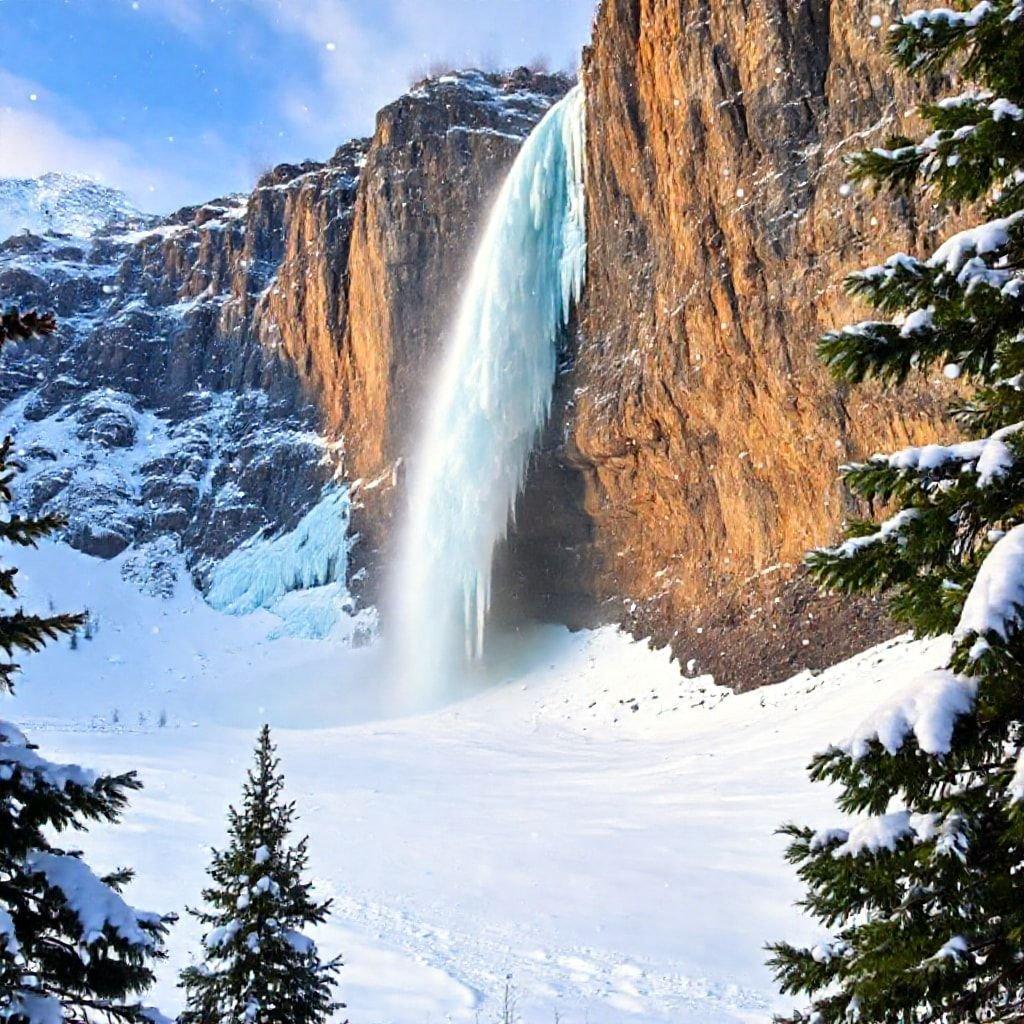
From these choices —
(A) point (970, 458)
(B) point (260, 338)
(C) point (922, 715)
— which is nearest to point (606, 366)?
(A) point (970, 458)

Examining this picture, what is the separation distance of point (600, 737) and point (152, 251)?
6752 centimetres

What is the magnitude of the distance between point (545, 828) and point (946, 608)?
1315 centimetres

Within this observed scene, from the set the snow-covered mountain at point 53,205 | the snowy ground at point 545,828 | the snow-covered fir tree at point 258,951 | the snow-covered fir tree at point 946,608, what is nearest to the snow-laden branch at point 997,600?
the snow-covered fir tree at point 946,608

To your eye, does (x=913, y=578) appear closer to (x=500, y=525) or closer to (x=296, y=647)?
(x=500, y=525)

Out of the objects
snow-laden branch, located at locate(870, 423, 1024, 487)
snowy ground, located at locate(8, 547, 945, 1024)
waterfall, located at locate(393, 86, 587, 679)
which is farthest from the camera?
waterfall, located at locate(393, 86, 587, 679)

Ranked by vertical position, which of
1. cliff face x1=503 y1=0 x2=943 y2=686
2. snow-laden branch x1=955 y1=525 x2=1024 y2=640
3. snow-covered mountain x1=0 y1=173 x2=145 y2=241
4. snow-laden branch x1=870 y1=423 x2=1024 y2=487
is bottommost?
snow-laden branch x1=955 y1=525 x2=1024 y2=640

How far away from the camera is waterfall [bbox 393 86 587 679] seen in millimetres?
37531

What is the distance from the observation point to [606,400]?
115ft

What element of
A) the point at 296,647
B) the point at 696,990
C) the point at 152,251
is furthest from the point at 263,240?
the point at 696,990

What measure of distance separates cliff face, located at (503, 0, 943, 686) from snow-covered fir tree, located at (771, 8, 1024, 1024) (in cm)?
2176

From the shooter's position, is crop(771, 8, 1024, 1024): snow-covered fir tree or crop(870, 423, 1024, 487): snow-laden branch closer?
crop(771, 8, 1024, 1024): snow-covered fir tree

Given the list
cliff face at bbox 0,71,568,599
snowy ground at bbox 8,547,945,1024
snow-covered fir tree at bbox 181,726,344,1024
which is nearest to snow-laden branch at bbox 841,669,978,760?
snow-covered fir tree at bbox 181,726,344,1024

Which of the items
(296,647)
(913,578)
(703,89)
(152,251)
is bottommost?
(913,578)

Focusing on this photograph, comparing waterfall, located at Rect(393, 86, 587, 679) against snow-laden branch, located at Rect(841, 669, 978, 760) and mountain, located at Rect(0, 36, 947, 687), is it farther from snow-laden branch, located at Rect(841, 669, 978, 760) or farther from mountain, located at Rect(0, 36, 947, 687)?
snow-laden branch, located at Rect(841, 669, 978, 760)
